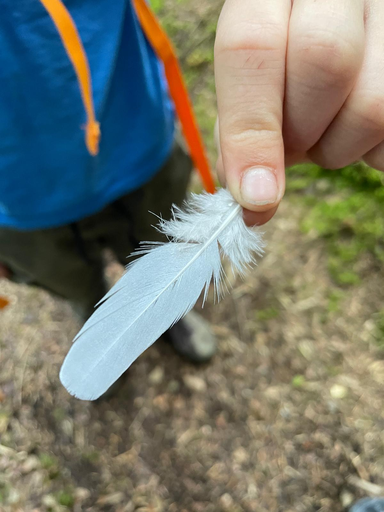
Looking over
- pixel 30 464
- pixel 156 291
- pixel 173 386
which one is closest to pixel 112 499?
pixel 30 464

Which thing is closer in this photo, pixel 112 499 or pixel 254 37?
pixel 254 37

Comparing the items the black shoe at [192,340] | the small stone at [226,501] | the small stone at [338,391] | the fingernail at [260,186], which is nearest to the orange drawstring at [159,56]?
the fingernail at [260,186]

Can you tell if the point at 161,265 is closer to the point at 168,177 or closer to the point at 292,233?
the point at 168,177

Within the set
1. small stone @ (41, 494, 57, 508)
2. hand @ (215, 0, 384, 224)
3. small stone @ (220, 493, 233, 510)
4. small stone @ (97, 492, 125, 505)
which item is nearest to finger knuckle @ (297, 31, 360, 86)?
hand @ (215, 0, 384, 224)

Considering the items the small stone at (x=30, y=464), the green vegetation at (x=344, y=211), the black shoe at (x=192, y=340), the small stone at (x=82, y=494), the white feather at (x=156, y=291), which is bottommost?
the small stone at (x=82, y=494)

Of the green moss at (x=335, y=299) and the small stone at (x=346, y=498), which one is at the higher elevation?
the green moss at (x=335, y=299)

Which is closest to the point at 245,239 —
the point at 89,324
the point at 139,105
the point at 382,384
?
the point at 89,324

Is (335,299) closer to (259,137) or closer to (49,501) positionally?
(259,137)

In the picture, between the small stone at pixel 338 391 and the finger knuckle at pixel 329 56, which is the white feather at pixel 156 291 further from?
the small stone at pixel 338 391
